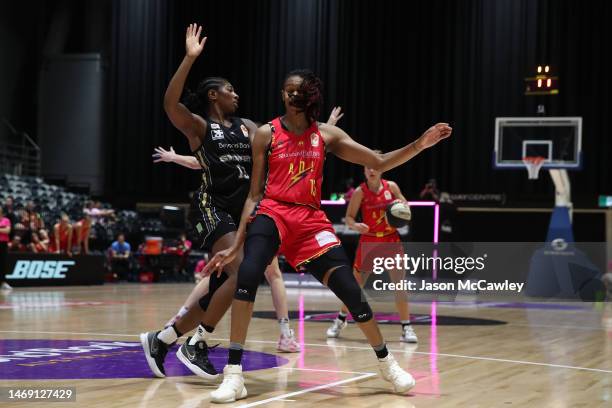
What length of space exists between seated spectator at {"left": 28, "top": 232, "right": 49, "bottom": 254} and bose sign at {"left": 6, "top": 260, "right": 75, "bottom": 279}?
0.68 meters

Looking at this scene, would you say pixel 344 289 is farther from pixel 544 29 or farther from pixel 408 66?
pixel 408 66

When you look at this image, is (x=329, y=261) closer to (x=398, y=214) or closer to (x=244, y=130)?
(x=244, y=130)

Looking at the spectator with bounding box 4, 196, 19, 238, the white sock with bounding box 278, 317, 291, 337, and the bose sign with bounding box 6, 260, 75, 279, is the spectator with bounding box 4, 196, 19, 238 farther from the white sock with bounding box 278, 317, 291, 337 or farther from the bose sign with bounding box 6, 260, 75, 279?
the white sock with bounding box 278, 317, 291, 337

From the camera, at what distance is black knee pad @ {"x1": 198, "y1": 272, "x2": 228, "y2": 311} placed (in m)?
5.73

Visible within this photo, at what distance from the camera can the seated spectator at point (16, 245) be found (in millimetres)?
18358

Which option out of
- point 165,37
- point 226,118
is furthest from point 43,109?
point 226,118

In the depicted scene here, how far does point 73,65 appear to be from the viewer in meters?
29.9

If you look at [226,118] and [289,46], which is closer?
[226,118]

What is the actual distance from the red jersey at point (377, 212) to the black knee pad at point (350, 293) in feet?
11.9

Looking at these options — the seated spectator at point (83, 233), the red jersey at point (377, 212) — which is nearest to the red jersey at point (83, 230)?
the seated spectator at point (83, 233)

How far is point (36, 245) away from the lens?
18812mm

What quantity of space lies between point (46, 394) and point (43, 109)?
26921 millimetres

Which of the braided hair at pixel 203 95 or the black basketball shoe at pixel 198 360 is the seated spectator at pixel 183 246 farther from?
the black basketball shoe at pixel 198 360

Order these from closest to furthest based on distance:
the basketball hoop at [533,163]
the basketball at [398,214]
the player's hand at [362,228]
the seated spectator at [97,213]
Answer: the basketball at [398,214] → the player's hand at [362,228] → the basketball hoop at [533,163] → the seated spectator at [97,213]
